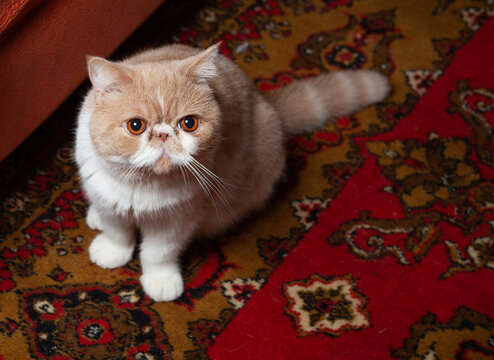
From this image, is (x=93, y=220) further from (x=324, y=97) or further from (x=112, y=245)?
(x=324, y=97)

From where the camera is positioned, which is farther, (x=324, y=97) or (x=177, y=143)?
(x=324, y=97)

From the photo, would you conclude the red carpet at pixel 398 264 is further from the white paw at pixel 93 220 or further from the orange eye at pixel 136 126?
the orange eye at pixel 136 126

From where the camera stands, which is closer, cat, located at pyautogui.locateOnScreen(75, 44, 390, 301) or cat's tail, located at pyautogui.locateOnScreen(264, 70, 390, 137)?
cat, located at pyautogui.locateOnScreen(75, 44, 390, 301)

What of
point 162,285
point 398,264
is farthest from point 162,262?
point 398,264

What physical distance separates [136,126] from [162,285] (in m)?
0.56

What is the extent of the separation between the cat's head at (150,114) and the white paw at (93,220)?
49 centimetres

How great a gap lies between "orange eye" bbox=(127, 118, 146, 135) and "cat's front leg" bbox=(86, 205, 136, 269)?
0.43m

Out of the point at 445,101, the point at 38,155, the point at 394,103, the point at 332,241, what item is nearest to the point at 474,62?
the point at 445,101

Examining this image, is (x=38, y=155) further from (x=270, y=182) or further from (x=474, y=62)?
(x=474, y=62)

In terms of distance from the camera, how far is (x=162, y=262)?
1568mm

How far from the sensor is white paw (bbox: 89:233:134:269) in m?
1.62

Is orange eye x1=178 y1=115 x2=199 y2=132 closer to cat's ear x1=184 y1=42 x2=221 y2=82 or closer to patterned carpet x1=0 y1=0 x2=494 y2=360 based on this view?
cat's ear x1=184 y1=42 x2=221 y2=82

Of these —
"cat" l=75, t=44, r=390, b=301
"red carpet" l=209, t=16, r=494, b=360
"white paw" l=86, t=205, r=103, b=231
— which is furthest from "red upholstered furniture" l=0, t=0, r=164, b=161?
"red carpet" l=209, t=16, r=494, b=360

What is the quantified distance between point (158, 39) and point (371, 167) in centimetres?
93
